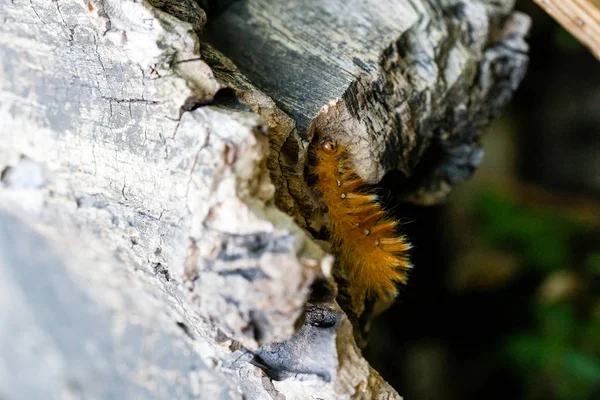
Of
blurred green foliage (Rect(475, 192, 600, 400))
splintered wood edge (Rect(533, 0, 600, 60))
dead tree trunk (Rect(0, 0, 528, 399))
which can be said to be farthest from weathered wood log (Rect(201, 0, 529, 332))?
blurred green foliage (Rect(475, 192, 600, 400))

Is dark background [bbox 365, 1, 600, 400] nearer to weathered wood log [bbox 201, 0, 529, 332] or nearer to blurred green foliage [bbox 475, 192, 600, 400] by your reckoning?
blurred green foliage [bbox 475, 192, 600, 400]

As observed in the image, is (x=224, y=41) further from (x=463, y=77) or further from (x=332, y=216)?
(x=463, y=77)

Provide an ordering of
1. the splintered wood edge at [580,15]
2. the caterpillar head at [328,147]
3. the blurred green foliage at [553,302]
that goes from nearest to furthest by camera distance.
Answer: the caterpillar head at [328,147] < the splintered wood edge at [580,15] < the blurred green foliage at [553,302]

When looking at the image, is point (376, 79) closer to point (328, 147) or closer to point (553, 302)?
point (328, 147)

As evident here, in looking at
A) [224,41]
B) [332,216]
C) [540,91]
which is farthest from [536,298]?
[224,41]

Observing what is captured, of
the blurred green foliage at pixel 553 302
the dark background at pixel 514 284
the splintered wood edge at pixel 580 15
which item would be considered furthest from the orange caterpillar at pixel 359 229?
the blurred green foliage at pixel 553 302

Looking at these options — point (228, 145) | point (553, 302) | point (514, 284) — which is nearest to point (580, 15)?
point (228, 145)

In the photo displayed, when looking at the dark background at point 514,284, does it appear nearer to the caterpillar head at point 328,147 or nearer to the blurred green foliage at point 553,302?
the blurred green foliage at point 553,302
